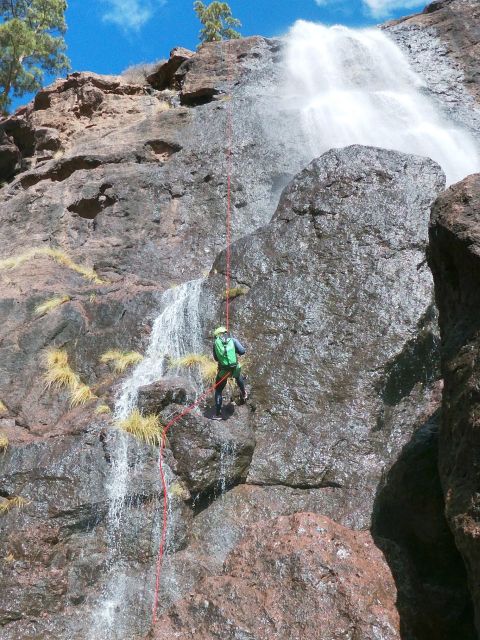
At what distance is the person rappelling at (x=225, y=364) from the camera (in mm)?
10195

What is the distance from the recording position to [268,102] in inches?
832

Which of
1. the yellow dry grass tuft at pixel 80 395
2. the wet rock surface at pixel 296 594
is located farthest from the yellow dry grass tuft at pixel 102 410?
the wet rock surface at pixel 296 594

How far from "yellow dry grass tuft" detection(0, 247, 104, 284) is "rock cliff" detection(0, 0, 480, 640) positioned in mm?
87

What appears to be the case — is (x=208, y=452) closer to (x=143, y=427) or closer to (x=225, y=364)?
(x=143, y=427)

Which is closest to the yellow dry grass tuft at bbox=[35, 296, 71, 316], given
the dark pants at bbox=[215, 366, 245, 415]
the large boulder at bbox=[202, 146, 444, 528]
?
the large boulder at bbox=[202, 146, 444, 528]

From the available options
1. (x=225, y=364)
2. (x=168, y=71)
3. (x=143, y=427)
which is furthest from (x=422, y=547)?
(x=168, y=71)

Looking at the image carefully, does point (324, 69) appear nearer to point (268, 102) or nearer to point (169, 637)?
point (268, 102)

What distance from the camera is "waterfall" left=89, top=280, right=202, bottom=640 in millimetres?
8289

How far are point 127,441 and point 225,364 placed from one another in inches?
72.3

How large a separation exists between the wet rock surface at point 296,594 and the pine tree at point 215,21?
95.7 feet

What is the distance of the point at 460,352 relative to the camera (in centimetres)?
668

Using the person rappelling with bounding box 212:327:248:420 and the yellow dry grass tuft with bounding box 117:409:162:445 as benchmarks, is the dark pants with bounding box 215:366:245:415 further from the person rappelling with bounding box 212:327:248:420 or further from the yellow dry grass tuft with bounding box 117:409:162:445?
the yellow dry grass tuft with bounding box 117:409:162:445

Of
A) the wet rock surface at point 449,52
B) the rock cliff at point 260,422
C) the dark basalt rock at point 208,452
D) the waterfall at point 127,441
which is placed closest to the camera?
the rock cliff at point 260,422

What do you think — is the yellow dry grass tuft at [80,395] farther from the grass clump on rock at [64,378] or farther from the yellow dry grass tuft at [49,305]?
the yellow dry grass tuft at [49,305]
